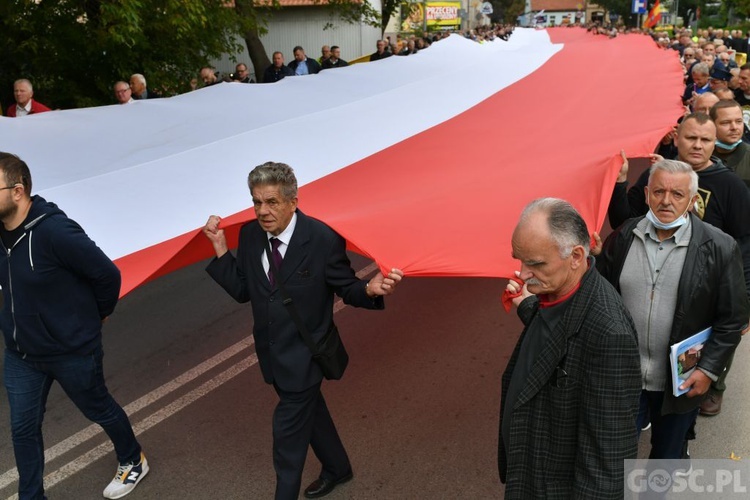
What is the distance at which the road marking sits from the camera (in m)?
4.29

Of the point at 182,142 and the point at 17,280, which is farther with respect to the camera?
the point at 182,142

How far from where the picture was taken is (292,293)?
3.32 metres

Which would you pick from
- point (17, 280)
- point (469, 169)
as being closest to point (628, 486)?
point (469, 169)

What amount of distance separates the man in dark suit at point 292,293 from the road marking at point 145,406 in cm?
171

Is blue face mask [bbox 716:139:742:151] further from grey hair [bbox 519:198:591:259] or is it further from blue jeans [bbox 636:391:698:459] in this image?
grey hair [bbox 519:198:591:259]

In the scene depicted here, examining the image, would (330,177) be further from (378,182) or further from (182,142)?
(182,142)

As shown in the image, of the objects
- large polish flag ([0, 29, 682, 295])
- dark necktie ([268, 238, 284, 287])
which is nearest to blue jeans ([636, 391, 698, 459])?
large polish flag ([0, 29, 682, 295])

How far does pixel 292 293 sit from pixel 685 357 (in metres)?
1.81

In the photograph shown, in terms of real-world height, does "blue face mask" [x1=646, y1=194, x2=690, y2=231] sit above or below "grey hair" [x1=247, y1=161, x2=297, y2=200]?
below

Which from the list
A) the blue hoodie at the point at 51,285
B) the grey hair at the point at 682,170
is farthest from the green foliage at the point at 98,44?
the grey hair at the point at 682,170

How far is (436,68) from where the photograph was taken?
10.3 meters

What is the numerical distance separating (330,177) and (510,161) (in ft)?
4.56

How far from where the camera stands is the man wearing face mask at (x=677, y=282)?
9.82 ft

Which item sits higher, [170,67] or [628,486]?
[170,67]
